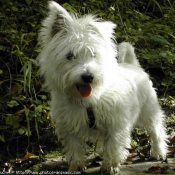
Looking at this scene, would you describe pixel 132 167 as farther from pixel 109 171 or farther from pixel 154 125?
pixel 154 125

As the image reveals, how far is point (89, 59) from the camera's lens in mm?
3418

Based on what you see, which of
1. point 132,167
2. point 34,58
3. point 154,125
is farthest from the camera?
point 34,58

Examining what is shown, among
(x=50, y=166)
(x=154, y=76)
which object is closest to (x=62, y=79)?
(x=50, y=166)

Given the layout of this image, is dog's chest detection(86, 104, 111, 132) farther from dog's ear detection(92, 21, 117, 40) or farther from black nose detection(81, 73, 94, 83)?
dog's ear detection(92, 21, 117, 40)

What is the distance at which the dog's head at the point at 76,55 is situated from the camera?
11.0 ft

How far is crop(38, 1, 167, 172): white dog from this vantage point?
11.2ft

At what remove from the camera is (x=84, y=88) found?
3.42 meters

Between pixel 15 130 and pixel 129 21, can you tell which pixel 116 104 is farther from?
pixel 129 21

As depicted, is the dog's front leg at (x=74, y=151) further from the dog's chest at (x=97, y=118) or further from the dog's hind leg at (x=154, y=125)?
the dog's hind leg at (x=154, y=125)

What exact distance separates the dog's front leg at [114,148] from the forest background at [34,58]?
1.07 metres

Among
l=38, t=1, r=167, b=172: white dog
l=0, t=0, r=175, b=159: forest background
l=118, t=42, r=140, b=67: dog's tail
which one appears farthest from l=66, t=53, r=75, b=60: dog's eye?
l=0, t=0, r=175, b=159: forest background

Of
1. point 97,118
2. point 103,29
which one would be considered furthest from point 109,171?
point 103,29

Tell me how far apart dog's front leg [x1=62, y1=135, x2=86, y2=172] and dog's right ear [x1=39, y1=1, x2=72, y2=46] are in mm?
954

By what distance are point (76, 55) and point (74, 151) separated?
0.91 metres
